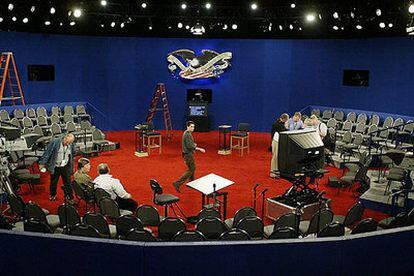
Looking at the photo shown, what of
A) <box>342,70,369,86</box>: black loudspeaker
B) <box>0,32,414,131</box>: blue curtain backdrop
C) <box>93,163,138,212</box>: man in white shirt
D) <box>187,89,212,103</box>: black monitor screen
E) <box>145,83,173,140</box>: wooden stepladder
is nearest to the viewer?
<box>93,163,138,212</box>: man in white shirt

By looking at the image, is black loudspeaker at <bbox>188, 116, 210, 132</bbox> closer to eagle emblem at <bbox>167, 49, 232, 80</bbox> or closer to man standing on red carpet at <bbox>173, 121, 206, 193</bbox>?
eagle emblem at <bbox>167, 49, 232, 80</bbox>

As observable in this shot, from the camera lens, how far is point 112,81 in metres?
21.7

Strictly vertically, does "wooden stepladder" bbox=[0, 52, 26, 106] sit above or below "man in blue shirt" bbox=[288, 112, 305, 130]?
above

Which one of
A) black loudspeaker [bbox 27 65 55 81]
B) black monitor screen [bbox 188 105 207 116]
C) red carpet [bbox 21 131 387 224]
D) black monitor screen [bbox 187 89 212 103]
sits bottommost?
red carpet [bbox 21 131 387 224]

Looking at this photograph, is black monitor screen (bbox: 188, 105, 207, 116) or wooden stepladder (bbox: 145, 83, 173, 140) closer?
wooden stepladder (bbox: 145, 83, 173, 140)

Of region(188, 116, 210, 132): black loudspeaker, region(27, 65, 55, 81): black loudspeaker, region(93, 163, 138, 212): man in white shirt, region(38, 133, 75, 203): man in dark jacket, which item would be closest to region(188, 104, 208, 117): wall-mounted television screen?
region(188, 116, 210, 132): black loudspeaker

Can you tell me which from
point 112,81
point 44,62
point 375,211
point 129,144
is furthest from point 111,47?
point 375,211

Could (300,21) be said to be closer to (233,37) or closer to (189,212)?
(233,37)

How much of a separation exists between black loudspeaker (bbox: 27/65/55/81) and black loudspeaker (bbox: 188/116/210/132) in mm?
6049

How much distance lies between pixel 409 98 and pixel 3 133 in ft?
45.4

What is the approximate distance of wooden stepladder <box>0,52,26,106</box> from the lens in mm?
18062

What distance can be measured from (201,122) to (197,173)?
7.39 meters

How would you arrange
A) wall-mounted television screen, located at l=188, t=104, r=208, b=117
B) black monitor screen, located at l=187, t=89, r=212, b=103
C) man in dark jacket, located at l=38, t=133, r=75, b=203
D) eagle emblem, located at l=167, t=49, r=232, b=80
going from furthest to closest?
black monitor screen, located at l=187, t=89, r=212, b=103, eagle emblem, located at l=167, t=49, r=232, b=80, wall-mounted television screen, located at l=188, t=104, r=208, b=117, man in dark jacket, located at l=38, t=133, r=75, b=203

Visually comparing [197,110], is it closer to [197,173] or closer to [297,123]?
[197,173]
